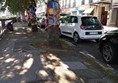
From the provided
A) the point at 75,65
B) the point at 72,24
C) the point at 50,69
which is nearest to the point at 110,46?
the point at 75,65

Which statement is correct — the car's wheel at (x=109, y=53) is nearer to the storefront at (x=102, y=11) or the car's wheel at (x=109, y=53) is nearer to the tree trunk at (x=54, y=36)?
the tree trunk at (x=54, y=36)

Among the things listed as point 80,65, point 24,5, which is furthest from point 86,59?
point 24,5

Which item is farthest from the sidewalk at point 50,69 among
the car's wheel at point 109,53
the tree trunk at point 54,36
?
the tree trunk at point 54,36

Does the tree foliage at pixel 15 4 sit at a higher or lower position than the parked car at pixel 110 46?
higher

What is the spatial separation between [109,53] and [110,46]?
26 cm

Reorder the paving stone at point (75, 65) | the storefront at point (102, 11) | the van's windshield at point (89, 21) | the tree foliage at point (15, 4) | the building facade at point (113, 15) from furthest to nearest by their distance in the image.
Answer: the storefront at point (102, 11), the building facade at point (113, 15), the tree foliage at point (15, 4), the van's windshield at point (89, 21), the paving stone at point (75, 65)

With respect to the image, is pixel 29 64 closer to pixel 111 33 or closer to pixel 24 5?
pixel 111 33

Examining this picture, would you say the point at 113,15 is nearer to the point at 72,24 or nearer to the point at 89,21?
the point at 72,24

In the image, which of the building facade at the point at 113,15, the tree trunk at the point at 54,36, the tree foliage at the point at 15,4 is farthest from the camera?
the building facade at the point at 113,15

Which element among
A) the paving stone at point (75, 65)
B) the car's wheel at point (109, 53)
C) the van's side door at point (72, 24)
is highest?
the van's side door at point (72, 24)

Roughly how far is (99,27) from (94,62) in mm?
4699

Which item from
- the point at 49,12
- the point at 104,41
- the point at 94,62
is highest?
the point at 49,12

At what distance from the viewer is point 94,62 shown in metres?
7.25

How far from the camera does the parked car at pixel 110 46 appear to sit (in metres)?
6.94
